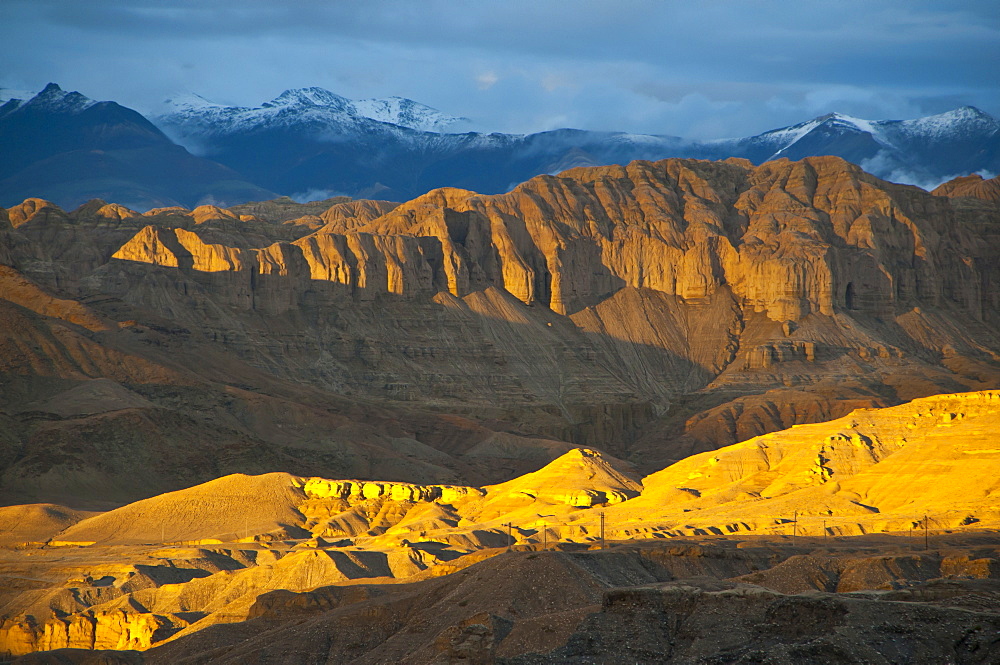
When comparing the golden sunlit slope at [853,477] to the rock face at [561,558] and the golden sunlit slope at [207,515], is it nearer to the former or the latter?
the rock face at [561,558]

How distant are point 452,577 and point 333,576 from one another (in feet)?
62.2

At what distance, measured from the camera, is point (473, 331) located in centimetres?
17500

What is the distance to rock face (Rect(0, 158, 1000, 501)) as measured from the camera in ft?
449

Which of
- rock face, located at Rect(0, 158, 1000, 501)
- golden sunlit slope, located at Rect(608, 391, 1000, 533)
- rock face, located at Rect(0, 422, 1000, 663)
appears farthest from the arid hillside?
rock face, located at Rect(0, 158, 1000, 501)

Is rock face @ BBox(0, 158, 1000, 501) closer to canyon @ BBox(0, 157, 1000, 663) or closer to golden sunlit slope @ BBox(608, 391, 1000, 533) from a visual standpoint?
canyon @ BBox(0, 157, 1000, 663)

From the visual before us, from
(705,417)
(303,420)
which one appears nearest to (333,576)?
(303,420)

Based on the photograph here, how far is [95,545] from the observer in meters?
90.8

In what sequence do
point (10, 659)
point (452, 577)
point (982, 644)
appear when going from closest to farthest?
point (982, 644)
point (452, 577)
point (10, 659)

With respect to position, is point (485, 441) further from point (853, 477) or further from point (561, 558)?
point (561, 558)

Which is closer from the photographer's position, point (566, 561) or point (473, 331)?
point (566, 561)

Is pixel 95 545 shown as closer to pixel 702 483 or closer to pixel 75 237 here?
pixel 702 483

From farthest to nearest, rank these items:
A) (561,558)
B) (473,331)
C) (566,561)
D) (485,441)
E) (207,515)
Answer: (473,331)
(485,441)
(207,515)
(561,558)
(566,561)

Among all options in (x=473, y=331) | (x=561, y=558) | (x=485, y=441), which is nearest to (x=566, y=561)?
(x=561, y=558)

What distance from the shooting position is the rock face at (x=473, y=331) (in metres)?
137
